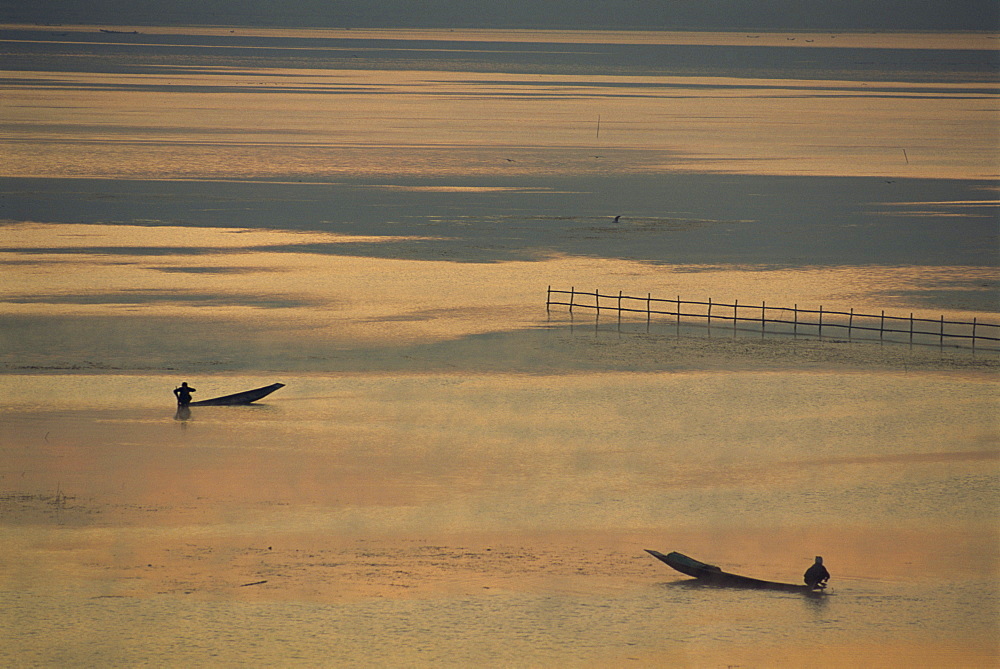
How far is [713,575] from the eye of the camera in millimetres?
23547

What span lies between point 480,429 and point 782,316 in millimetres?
16633

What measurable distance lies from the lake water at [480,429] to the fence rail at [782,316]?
0.92 meters

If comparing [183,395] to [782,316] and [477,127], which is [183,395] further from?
[477,127]

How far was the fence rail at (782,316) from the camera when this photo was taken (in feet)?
140

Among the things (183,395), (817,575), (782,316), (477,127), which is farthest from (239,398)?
Result: (477,127)

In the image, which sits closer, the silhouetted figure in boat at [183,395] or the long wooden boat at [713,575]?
the long wooden boat at [713,575]

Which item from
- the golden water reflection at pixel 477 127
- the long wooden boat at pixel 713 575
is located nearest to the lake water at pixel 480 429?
the long wooden boat at pixel 713 575

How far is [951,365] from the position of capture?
39.1 m

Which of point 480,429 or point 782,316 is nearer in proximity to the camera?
point 480,429

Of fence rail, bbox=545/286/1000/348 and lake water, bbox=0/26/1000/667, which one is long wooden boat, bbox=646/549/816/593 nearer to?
lake water, bbox=0/26/1000/667

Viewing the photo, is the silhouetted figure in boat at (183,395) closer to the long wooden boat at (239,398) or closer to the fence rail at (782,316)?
the long wooden boat at (239,398)

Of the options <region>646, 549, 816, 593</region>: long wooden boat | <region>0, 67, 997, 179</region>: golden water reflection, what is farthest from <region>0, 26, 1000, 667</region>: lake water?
<region>0, 67, 997, 179</region>: golden water reflection

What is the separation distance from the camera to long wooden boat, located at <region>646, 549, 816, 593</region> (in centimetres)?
2352

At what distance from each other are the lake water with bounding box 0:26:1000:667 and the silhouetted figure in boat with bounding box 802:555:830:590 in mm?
419
